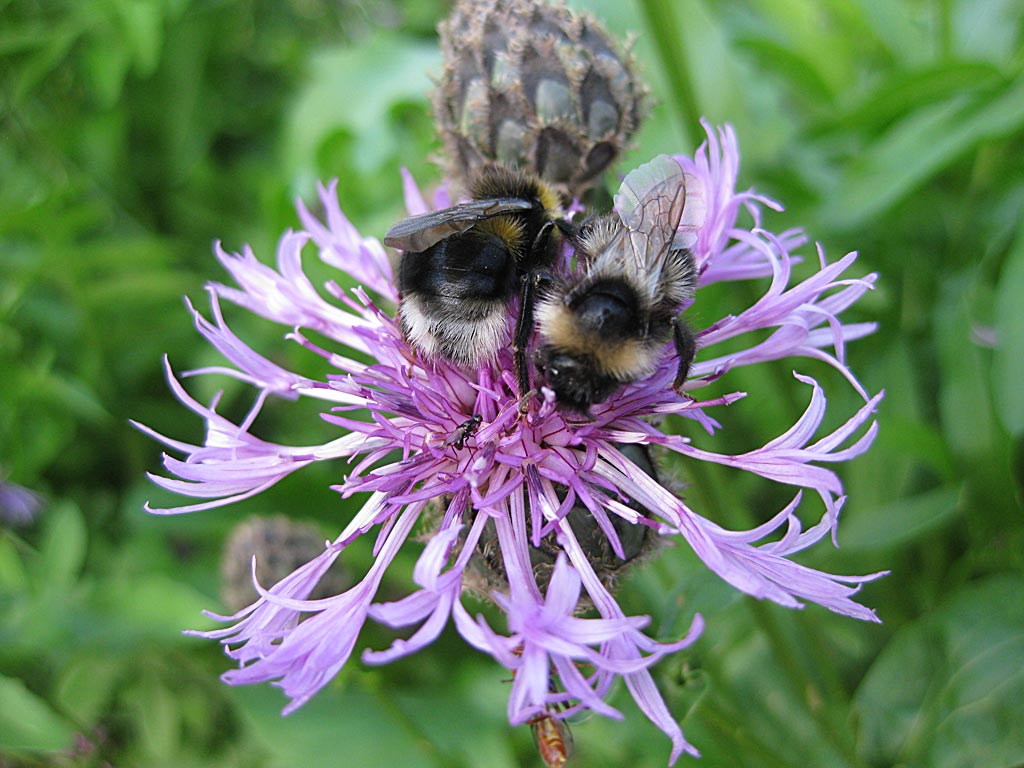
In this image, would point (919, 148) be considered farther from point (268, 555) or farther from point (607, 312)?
point (268, 555)

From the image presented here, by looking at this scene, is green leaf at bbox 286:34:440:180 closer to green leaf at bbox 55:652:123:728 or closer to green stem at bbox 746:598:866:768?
green leaf at bbox 55:652:123:728

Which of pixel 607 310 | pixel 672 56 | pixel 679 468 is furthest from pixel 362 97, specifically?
pixel 607 310

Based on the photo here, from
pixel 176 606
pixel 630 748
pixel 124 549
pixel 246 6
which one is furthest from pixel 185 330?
pixel 630 748

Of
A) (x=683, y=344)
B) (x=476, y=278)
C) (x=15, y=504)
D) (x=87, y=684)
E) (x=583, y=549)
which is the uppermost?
(x=476, y=278)

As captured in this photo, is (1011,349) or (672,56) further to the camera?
(672,56)

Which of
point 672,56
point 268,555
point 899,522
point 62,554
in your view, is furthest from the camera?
point 268,555

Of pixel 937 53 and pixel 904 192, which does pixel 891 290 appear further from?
pixel 937 53
